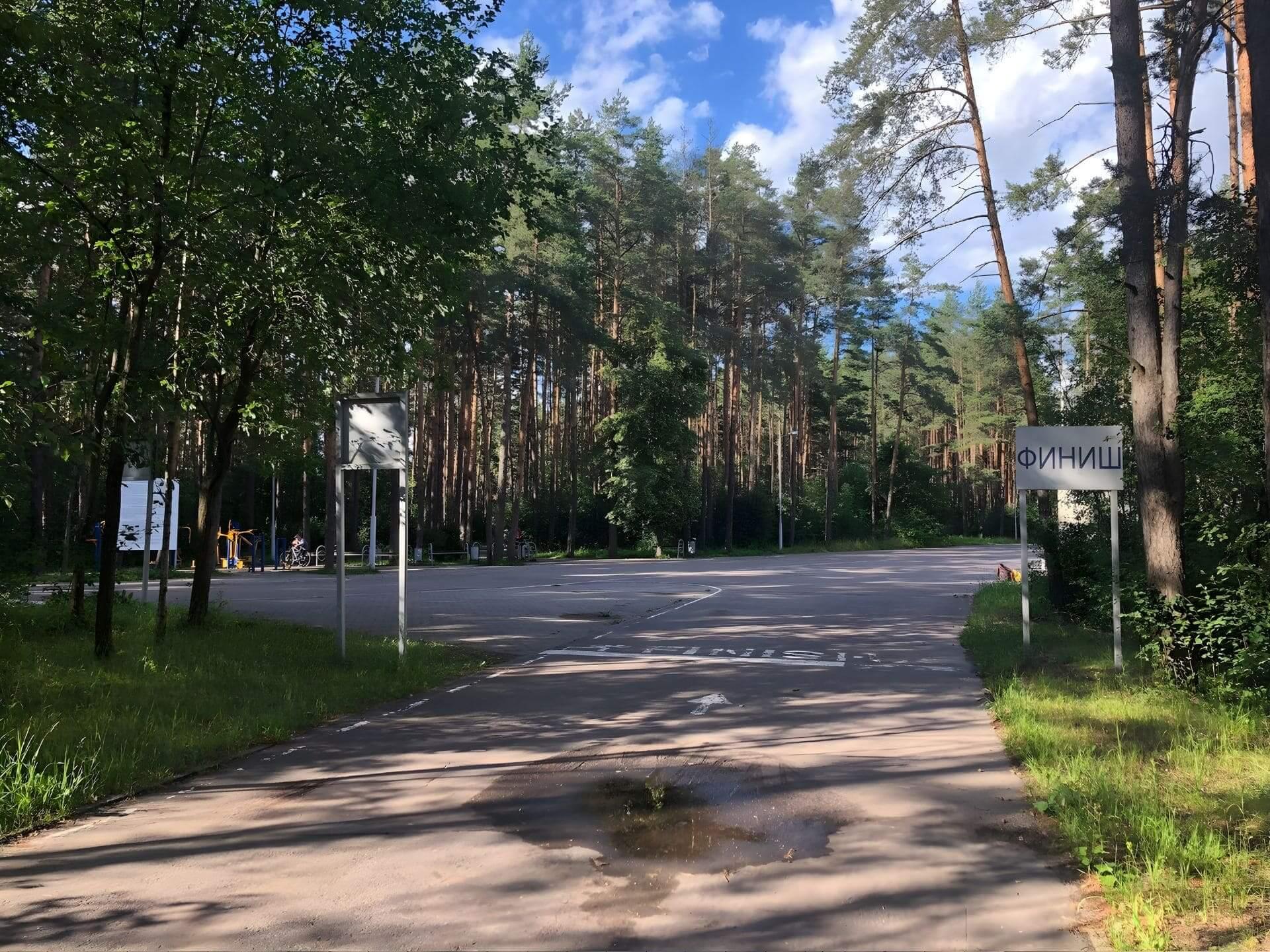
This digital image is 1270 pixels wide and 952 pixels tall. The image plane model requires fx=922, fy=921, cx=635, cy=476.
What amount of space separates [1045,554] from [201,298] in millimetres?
14477

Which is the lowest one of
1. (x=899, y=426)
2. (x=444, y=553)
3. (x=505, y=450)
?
(x=444, y=553)

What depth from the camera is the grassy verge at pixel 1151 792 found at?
3.94 meters

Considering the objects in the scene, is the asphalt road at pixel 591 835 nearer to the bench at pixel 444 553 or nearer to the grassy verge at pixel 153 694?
the grassy verge at pixel 153 694

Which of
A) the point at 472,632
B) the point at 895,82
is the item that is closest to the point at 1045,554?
the point at 895,82

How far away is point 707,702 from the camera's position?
8.96m

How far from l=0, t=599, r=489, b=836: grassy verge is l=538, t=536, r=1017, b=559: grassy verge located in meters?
37.0

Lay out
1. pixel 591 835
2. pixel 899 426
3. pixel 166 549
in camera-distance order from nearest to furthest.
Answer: pixel 591 835
pixel 166 549
pixel 899 426

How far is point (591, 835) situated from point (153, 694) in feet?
17.1

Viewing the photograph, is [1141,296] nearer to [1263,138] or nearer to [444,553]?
[1263,138]

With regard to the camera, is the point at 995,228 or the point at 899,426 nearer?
the point at 995,228

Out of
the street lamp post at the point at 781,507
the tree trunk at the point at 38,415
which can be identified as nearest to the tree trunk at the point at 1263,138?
the tree trunk at the point at 38,415

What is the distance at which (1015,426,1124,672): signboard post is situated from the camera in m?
10.1

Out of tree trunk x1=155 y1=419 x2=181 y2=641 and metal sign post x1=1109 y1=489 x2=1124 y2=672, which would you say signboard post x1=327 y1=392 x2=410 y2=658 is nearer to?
tree trunk x1=155 y1=419 x2=181 y2=641

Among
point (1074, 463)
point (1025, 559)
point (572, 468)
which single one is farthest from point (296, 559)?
point (1074, 463)
